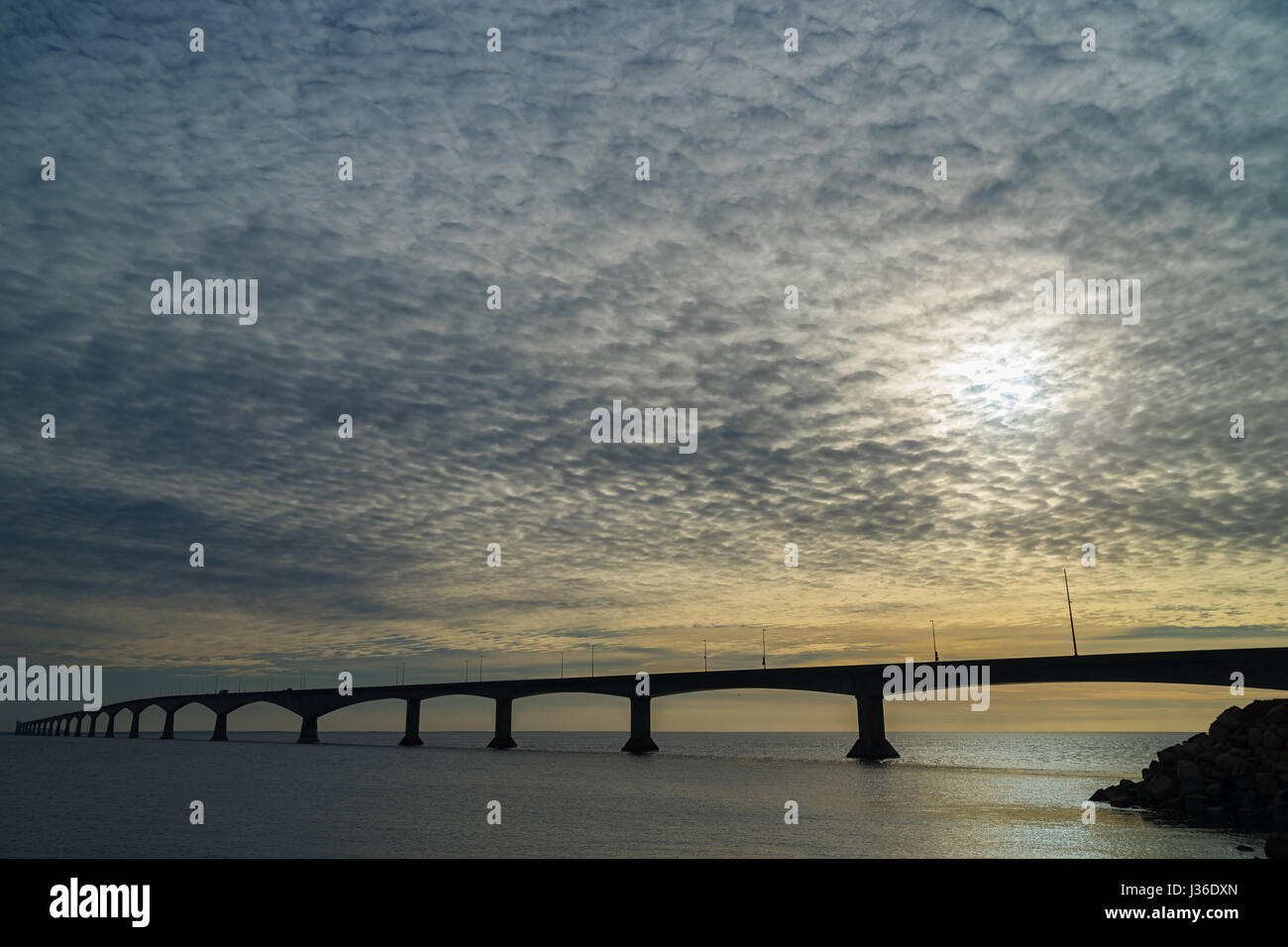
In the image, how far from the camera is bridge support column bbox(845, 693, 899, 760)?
111375 millimetres

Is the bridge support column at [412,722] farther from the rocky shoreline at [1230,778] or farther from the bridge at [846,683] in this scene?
the rocky shoreline at [1230,778]

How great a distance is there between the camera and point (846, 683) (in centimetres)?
10912

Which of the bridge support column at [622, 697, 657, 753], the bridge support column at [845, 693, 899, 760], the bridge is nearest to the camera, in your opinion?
the bridge

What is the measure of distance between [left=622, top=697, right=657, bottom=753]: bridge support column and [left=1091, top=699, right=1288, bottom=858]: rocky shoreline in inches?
3677

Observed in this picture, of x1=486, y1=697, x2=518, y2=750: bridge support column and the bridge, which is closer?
the bridge

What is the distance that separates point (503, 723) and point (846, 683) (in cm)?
8031

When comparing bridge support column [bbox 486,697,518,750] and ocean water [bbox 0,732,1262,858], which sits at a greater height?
ocean water [bbox 0,732,1262,858]

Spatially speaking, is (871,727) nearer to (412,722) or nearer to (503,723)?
(503,723)

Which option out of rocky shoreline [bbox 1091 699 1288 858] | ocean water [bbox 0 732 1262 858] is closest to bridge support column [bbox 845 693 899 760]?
ocean water [bbox 0 732 1262 858]

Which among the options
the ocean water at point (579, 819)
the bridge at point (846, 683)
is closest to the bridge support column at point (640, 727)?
the bridge at point (846, 683)

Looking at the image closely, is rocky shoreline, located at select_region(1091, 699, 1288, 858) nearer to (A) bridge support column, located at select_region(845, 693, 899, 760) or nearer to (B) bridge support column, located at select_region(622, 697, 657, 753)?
(A) bridge support column, located at select_region(845, 693, 899, 760)
